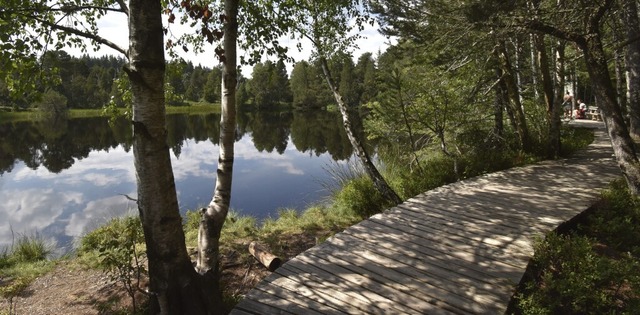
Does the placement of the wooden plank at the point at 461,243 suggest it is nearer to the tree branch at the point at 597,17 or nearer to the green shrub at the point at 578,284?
the green shrub at the point at 578,284

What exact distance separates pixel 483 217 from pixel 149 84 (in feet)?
14.5

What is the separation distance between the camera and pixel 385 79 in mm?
7160

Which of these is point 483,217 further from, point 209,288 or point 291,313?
point 209,288

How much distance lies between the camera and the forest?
9.41ft

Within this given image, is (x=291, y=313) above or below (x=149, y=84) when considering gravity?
below

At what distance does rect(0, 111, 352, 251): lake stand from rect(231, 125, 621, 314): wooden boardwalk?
7.69 feet

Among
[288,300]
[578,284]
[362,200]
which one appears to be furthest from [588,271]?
[362,200]

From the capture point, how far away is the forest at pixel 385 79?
2.87 metres

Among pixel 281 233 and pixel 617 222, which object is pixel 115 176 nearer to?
pixel 281 233

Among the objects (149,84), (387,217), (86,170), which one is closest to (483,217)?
(387,217)

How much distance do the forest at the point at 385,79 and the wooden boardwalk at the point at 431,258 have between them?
822 millimetres

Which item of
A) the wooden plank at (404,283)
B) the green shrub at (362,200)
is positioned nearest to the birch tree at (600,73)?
the green shrub at (362,200)

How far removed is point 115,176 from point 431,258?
715 inches

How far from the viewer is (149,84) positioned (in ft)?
9.09
